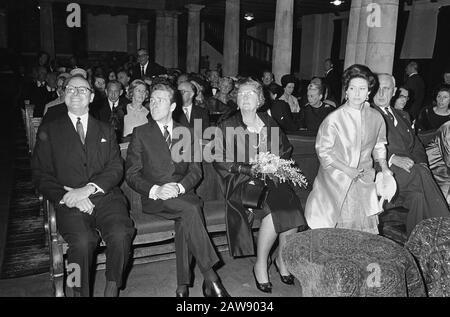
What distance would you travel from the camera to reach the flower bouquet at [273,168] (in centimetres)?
363

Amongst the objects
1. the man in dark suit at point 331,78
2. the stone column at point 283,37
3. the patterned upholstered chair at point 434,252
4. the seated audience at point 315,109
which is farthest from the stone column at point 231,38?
the patterned upholstered chair at point 434,252

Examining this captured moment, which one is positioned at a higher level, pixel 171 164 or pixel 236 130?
pixel 236 130

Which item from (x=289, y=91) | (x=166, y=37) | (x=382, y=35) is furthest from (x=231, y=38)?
(x=382, y=35)

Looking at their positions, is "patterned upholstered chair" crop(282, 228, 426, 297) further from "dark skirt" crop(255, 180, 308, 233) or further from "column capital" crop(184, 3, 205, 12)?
"column capital" crop(184, 3, 205, 12)

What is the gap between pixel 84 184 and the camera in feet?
11.5

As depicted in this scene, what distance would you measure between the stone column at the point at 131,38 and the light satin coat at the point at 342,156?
79.9 ft

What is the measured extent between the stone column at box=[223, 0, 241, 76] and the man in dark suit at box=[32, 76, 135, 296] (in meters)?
11.1

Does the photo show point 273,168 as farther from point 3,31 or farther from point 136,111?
point 3,31

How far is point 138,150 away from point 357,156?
1987 mm

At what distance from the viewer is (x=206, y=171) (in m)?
4.27

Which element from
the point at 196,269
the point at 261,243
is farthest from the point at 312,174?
the point at 196,269

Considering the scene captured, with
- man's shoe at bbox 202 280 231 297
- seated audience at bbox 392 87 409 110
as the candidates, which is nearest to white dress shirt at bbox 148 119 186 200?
man's shoe at bbox 202 280 231 297

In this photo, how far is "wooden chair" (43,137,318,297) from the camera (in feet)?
10.5
